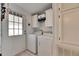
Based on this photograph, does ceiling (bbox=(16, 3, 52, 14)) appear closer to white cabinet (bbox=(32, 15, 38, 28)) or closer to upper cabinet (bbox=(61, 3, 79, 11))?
white cabinet (bbox=(32, 15, 38, 28))

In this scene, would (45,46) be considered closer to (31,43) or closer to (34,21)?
(31,43)

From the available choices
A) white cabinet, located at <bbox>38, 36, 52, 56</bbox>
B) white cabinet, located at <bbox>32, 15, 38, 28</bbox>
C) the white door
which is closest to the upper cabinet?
the white door

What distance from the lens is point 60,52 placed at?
161 centimetres

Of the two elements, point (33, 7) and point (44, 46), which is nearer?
point (44, 46)

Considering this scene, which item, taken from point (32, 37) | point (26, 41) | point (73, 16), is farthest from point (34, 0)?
point (26, 41)

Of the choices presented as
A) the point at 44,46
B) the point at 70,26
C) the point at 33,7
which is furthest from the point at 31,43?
the point at 70,26

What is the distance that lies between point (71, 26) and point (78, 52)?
0.47 m

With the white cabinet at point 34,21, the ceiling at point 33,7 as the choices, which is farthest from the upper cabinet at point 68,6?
the white cabinet at point 34,21

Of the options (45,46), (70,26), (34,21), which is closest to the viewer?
(70,26)

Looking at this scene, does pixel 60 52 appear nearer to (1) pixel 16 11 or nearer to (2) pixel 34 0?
(2) pixel 34 0

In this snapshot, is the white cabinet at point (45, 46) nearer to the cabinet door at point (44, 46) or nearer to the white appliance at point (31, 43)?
the cabinet door at point (44, 46)

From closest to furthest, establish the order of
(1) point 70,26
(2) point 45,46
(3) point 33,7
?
(1) point 70,26 → (2) point 45,46 → (3) point 33,7

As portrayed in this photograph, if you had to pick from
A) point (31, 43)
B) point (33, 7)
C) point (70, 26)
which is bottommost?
point (31, 43)

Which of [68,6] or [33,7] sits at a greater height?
[33,7]
